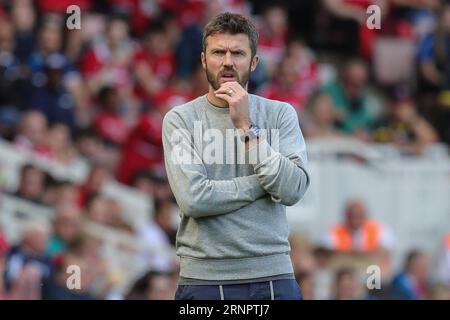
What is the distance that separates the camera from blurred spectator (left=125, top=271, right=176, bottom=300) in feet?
28.8

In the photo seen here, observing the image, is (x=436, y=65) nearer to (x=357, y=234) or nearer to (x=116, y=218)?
(x=357, y=234)

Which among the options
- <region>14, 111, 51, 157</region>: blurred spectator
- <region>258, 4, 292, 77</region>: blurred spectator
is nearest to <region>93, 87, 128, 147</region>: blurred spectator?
<region>14, 111, 51, 157</region>: blurred spectator

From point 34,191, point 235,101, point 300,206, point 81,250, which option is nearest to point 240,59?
point 235,101

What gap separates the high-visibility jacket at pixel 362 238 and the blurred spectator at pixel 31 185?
2.63 m

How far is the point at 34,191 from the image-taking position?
11.1m

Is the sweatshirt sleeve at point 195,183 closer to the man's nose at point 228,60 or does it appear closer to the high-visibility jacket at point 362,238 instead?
the man's nose at point 228,60

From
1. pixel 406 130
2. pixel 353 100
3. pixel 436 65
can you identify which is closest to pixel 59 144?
pixel 353 100

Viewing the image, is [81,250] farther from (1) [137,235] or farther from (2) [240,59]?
(2) [240,59]

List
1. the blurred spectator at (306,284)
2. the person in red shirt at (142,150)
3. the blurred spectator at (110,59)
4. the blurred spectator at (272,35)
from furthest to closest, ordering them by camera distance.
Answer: the blurred spectator at (272,35), the blurred spectator at (110,59), the person in red shirt at (142,150), the blurred spectator at (306,284)

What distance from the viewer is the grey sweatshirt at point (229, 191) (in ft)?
16.8

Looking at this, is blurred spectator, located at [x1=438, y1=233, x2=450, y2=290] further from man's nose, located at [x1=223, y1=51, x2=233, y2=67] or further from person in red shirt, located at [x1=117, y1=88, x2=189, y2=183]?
man's nose, located at [x1=223, y1=51, x2=233, y2=67]

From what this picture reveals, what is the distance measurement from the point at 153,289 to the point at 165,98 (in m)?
3.82

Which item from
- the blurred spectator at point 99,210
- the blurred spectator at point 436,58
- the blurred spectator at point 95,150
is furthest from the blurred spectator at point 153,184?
the blurred spectator at point 436,58

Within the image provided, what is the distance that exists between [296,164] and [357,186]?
7.28m
